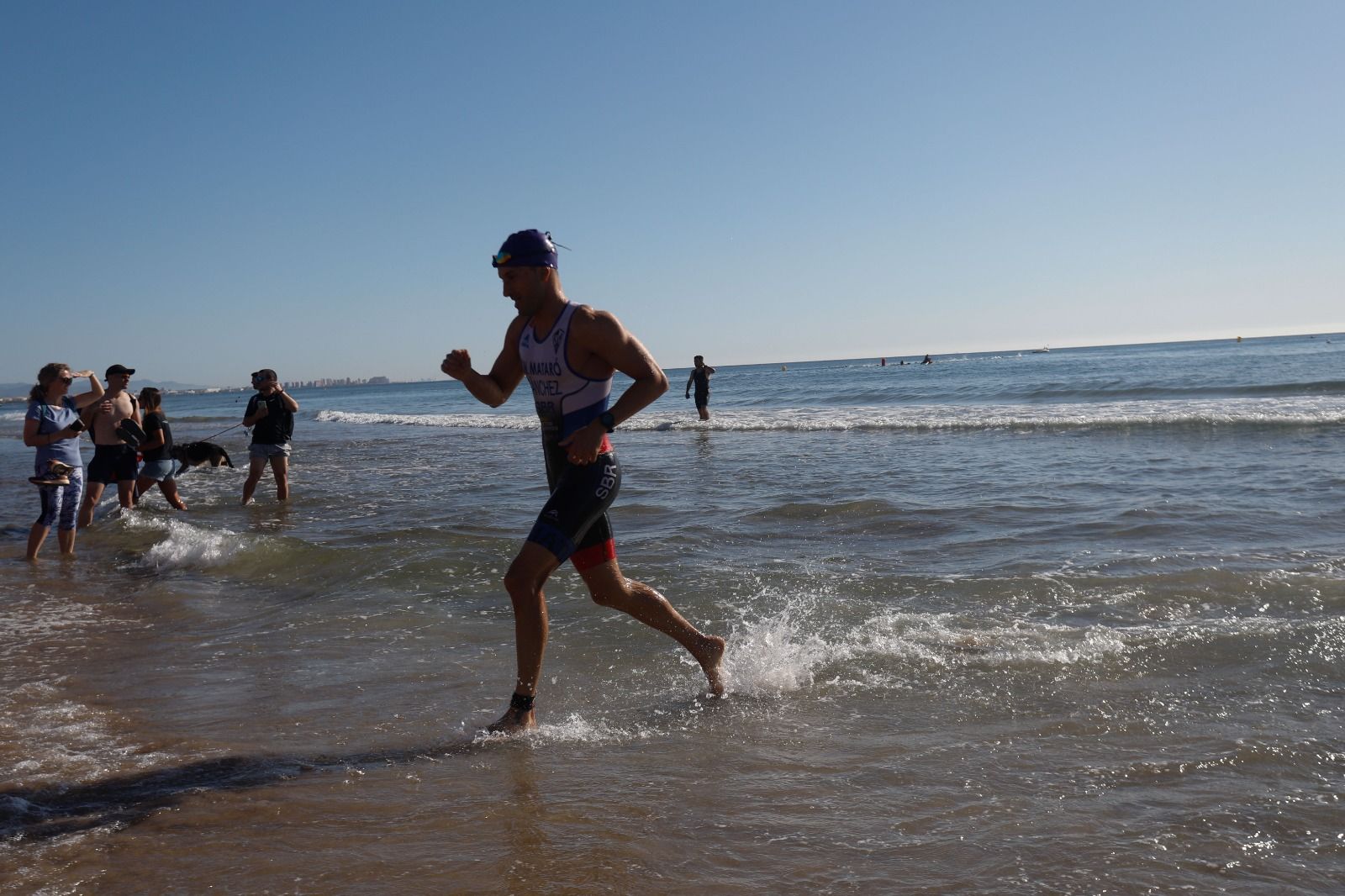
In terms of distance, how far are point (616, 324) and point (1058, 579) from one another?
11.9 feet

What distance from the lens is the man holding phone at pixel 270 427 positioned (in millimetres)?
11625

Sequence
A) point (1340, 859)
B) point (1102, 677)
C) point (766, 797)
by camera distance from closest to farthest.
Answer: point (1340, 859) < point (766, 797) < point (1102, 677)

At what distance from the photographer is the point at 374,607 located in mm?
Result: 6238

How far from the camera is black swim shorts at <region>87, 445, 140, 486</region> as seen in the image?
33.8ft

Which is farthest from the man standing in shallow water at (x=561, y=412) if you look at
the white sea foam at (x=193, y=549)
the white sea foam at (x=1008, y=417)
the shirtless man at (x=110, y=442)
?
the white sea foam at (x=1008, y=417)

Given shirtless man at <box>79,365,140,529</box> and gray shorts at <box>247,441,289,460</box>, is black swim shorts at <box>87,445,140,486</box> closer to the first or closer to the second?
shirtless man at <box>79,365,140,529</box>

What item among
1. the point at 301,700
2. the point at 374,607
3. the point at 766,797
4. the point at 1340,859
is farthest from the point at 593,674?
the point at 1340,859

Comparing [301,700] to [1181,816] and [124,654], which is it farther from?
[1181,816]

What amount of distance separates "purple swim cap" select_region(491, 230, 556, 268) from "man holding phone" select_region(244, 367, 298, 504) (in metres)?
8.69

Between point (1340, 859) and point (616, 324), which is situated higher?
point (616, 324)

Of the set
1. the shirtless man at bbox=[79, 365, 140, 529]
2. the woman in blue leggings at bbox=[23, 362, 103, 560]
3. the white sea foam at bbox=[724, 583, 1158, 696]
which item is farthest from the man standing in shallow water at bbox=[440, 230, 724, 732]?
the shirtless man at bbox=[79, 365, 140, 529]

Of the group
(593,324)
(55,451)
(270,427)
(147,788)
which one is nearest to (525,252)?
(593,324)

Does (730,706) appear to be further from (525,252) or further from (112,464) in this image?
(112,464)

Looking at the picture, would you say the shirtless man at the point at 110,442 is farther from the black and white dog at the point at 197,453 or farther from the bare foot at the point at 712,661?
the bare foot at the point at 712,661
